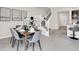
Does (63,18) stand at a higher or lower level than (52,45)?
higher

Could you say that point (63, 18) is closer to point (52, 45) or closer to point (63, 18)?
point (63, 18)

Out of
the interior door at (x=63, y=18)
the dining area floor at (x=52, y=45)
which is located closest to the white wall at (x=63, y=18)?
the interior door at (x=63, y=18)

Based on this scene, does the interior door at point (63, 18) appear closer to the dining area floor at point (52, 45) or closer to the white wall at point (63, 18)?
the white wall at point (63, 18)

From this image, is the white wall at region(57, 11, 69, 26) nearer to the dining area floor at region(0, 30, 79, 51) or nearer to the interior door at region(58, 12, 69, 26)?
the interior door at region(58, 12, 69, 26)

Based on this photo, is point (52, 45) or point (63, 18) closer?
point (52, 45)

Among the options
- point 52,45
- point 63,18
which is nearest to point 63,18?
point 63,18

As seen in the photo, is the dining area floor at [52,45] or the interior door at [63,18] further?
the interior door at [63,18]

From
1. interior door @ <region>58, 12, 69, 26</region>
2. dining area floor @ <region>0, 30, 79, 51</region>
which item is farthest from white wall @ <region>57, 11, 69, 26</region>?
dining area floor @ <region>0, 30, 79, 51</region>

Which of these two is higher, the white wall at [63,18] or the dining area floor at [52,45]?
the white wall at [63,18]

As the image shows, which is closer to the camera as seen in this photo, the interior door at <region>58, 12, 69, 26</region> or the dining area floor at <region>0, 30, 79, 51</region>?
the dining area floor at <region>0, 30, 79, 51</region>

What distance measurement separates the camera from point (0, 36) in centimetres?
488

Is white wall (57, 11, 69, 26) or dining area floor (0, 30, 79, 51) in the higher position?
white wall (57, 11, 69, 26)

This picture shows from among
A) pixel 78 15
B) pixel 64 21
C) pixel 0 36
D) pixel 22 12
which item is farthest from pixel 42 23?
pixel 64 21
